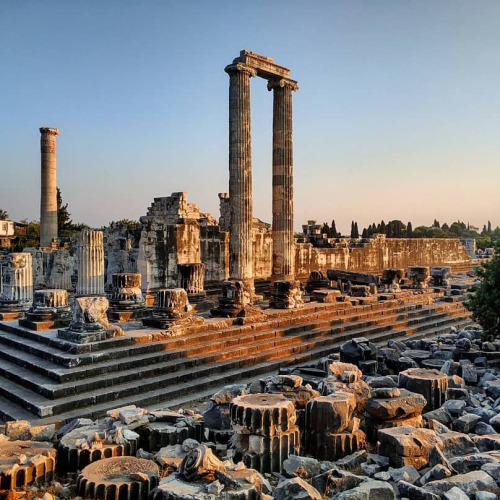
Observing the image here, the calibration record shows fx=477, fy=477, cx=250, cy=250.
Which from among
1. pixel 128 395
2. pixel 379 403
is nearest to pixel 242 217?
pixel 128 395

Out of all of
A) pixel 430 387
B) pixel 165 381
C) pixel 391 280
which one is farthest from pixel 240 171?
pixel 430 387

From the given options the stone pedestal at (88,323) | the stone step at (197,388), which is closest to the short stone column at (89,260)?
the stone pedestal at (88,323)

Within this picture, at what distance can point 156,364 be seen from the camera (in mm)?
8109

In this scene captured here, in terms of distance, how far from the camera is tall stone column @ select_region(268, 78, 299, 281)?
52.9ft

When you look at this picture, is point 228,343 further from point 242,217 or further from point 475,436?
point 242,217

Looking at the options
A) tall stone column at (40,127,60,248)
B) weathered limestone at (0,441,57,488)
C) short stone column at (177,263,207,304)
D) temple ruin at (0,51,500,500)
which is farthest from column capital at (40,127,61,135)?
weathered limestone at (0,441,57,488)

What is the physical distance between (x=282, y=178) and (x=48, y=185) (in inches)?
575

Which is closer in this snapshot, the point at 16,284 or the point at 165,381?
the point at 165,381

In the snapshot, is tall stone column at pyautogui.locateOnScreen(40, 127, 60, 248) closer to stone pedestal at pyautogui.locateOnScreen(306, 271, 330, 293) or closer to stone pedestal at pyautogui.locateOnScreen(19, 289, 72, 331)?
stone pedestal at pyautogui.locateOnScreen(306, 271, 330, 293)

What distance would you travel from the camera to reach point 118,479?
411cm

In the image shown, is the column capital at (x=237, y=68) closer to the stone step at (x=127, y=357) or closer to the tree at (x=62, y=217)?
the stone step at (x=127, y=357)

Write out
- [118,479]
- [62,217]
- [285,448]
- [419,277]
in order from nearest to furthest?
1. [118,479]
2. [285,448]
3. [419,277]
4. [62,217]

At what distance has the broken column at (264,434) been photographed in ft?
15.8

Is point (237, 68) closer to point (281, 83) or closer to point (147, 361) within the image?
point (281, 83)
